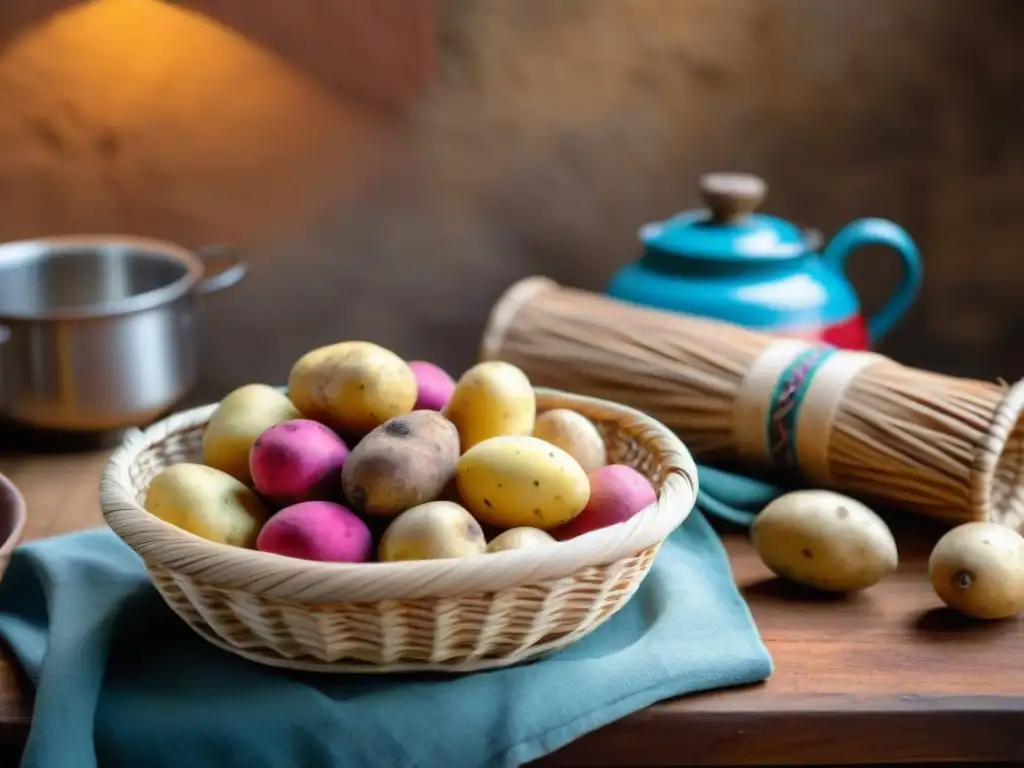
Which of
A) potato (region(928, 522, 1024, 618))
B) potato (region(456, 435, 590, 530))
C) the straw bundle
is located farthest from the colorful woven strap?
potato (region(456, 435, 590, 530))

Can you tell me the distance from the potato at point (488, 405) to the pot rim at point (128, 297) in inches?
13.5

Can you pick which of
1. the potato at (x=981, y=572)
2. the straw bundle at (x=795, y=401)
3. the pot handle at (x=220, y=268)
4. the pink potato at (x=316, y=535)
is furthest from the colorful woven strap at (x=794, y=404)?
the pot handle at (x=220, y=268)

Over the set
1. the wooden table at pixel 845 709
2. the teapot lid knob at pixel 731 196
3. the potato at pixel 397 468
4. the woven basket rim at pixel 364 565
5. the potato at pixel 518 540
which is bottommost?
the wooden table at pixel 845 709

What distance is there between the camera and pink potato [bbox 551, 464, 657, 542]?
2.18ft

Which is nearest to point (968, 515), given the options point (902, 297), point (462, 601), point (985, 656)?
point (985, 656)

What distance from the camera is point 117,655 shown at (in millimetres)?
664

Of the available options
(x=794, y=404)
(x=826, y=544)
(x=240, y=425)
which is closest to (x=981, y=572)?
(x=826, y=544)

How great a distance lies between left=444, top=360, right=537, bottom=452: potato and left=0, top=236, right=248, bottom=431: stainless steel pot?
0.35 m

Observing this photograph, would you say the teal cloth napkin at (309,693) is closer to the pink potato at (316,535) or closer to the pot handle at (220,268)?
the pink potato at (316,535)

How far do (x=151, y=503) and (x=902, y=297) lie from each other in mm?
681

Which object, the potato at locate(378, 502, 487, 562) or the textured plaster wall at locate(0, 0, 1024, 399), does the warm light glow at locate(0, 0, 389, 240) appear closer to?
the textured plaster wall at locate(0, 0, 1024, 399)

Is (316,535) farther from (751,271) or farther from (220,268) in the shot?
(220,268)

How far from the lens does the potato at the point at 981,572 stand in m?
A: 0.71

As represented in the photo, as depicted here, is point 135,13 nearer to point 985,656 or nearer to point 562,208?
point 562,208
